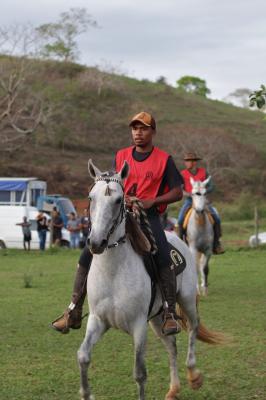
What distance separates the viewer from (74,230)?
95.8 feet

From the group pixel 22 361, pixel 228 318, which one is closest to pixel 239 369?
pixel 22 361

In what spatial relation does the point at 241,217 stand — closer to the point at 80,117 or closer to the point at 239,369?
the point at 80,117

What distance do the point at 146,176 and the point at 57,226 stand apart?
22.6m

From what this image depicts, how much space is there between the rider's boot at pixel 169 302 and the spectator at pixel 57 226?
72.4ft

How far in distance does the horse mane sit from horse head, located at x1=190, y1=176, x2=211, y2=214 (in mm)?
7798

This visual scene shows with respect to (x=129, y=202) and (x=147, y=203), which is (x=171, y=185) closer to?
(x=147, y=203)

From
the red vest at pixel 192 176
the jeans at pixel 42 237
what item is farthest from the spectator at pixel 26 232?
the red vest at pixel 192 176

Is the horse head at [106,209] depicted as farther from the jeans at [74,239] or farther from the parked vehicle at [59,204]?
the parked vehicle at [59,204]

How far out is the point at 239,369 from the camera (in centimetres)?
806

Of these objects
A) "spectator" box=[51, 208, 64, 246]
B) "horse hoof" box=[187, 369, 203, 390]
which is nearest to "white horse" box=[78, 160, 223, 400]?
"horse hoof" box=[187, 369, 203, 390]

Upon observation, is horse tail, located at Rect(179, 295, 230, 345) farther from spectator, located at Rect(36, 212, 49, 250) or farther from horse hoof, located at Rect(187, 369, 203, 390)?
spectator, located at Rect(36, 212, 49, 250)

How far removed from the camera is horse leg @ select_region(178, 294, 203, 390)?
7211 millimetres

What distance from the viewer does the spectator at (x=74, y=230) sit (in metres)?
29.1

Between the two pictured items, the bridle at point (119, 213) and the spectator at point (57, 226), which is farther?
the spectator at point (57, 226)
